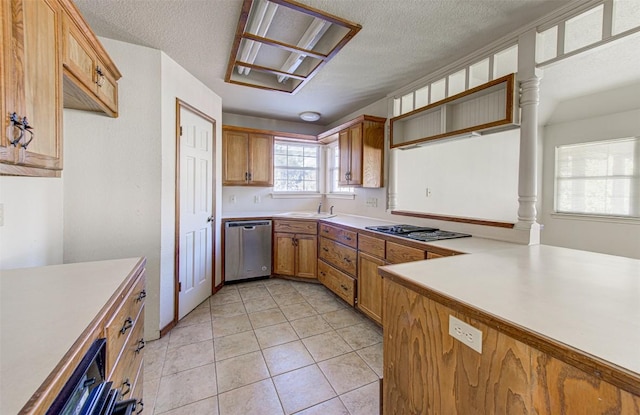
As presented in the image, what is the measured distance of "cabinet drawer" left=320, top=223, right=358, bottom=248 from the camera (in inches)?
110

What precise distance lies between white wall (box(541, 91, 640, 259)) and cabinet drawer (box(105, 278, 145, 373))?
593 centimetres

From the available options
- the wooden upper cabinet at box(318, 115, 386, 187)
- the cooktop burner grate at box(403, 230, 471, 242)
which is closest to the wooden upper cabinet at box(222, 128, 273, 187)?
the wooden upper cabinet at box(318, 115, 386, 187)

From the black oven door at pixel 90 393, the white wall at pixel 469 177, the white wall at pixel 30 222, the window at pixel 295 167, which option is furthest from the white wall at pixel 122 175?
the white wall at pixel 469 177

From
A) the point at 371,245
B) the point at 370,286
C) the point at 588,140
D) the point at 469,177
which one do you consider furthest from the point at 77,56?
the point at 588,140

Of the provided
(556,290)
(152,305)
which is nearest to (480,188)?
(556,290)

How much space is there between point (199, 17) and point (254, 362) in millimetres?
2576

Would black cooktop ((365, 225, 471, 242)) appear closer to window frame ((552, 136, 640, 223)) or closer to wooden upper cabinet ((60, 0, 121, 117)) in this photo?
wooden upper cabinet ((60, 0, 121, 117))

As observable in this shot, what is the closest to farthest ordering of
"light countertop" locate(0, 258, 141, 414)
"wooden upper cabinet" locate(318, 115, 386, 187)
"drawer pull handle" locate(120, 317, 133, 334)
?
"light countertop" locate(0, 258, 141, 414) → "drawer pull handle" locate(120, 317, 133, 334) → "wooden upper cabinet" locate(318, 115, 386, 187)

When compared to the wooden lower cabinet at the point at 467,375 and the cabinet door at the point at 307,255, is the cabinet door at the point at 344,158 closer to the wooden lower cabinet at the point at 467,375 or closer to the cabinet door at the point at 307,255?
the cabinet door at the point at 307,255

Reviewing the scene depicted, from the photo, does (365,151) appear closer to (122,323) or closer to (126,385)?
(122,323)

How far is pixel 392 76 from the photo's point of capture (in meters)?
2.71

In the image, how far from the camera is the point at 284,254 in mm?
3676

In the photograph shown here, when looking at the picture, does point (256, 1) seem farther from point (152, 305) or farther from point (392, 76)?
point (152, 305)

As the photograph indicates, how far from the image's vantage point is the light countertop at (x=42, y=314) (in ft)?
1.87
